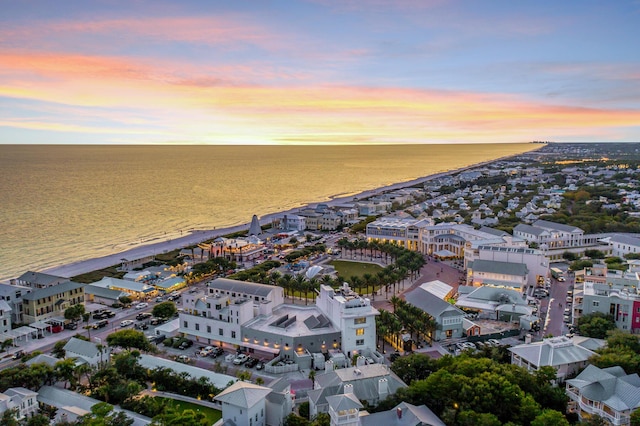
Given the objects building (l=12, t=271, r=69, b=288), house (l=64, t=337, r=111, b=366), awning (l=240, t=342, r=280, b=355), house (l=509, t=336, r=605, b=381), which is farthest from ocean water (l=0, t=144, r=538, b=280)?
house (l=509, t=336, r=605, b=381)

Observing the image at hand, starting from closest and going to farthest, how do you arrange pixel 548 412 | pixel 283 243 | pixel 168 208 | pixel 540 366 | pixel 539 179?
pixel 548 412
pixel 540 366
pixel 283 243
pixel 168 208
pixel 539 179

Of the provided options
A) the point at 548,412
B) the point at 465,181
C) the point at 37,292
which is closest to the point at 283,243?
the point at 37,292

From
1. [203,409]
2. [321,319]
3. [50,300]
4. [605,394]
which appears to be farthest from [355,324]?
[50,300]

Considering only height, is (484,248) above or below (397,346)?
above

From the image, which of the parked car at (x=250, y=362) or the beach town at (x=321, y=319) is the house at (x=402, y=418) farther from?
the parked car at (x=250, y=362)

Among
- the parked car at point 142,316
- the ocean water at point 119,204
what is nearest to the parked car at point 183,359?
the parked car at point 142,316

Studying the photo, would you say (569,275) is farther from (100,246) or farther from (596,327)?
(100,246)

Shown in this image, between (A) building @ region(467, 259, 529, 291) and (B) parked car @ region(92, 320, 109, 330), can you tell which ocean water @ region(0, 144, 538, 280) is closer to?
(B) parked car @ region(92, 320, 109, 330)
